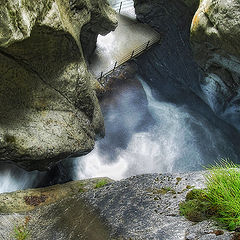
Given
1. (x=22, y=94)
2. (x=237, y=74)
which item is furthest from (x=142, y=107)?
(x=22, y=94)

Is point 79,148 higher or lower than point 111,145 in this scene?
higher

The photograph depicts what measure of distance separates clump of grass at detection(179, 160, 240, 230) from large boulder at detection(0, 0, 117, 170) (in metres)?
5.60

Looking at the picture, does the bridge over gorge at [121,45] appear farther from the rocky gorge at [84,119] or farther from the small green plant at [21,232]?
the small green plant at [21,232]

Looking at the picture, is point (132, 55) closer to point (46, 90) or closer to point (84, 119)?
point (84, 119)

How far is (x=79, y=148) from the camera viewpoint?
11438 mm

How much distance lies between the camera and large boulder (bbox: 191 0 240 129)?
10258 mm

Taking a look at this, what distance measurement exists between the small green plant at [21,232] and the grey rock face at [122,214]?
117mm

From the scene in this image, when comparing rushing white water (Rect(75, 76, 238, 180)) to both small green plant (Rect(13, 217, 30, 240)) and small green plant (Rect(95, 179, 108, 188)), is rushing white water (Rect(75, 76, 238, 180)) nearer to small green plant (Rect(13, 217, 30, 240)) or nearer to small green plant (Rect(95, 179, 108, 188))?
small green plant (Rect(95, 179, 108, 188))

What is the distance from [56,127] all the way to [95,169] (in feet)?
15.9

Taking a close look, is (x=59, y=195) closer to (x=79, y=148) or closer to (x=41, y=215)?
(x=41, y=215)

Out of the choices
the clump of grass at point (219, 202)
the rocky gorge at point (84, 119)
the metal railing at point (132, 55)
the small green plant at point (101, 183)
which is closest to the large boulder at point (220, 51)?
the rocky gorge at point (84, 119)

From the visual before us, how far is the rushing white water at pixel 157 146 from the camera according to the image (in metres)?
14.8

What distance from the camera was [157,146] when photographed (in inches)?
634

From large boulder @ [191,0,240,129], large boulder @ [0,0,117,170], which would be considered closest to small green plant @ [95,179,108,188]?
large boulder @ [0,0,117,170]
